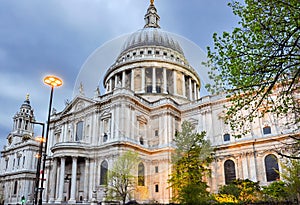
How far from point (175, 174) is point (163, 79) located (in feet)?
99.4

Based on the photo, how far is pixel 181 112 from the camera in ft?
150

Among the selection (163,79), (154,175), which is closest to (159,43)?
(163,79)

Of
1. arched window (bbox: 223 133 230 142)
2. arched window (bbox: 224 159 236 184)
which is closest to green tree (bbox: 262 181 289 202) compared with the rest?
arched window (bbox: 224 159 236 184)

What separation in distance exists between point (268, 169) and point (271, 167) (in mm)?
460

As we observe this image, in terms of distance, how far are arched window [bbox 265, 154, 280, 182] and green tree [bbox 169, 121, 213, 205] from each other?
1176 centimetres

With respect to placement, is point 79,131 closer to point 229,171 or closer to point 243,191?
point 229,171

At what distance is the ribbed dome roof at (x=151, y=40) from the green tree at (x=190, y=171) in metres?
35.2

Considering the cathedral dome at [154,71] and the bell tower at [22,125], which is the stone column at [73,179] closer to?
the cathedral dome at [154,71]

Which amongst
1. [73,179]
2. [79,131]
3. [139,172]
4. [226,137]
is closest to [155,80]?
[79,131]

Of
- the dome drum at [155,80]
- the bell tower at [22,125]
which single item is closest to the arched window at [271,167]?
the dome drum at [155,80]

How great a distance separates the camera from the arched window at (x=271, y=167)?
34378 mm

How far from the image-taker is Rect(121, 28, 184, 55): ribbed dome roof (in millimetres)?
60688

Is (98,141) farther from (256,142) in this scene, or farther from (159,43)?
(159,43)

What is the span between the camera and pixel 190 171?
2409cm
